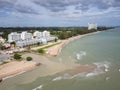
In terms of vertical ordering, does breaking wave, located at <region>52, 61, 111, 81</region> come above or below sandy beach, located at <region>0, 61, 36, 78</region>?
below

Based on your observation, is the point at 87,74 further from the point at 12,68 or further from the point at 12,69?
the point at 12,68

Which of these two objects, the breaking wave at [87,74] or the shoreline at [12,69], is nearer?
the breaking wave at [87,74]

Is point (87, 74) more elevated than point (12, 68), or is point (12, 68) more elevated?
point (12, 68)

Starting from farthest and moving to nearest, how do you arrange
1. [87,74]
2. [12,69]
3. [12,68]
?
[12,68] < [12,69] < [87,74]

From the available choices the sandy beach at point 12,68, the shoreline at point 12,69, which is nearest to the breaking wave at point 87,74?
the shoreline at point 12,69

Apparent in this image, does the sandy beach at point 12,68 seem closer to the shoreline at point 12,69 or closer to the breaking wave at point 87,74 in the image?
the shoreline at point 12,69

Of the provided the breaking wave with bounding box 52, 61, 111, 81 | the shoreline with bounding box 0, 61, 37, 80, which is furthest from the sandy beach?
the breaking wave with bounding box 52, 61, 111, 81

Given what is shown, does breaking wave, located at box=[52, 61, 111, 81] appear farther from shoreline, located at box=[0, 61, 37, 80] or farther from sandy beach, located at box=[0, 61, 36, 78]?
sandy beach, located at box=[0, 61, 36, 78]

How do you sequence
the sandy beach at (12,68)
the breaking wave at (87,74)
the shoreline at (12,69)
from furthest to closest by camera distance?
the sandy beach at (12,68) < the shoreline at (12,69) < the breaking wave at (87,74)

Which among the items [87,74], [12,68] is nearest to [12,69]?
[12,68]

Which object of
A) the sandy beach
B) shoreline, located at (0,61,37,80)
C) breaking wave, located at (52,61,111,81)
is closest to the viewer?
breaking wave, located at (52,61,111,81)

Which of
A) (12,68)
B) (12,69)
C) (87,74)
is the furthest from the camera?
(12,68)

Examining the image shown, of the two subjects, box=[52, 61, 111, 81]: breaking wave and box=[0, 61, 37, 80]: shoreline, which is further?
box=[0, 61, 37, 80]: shoreline

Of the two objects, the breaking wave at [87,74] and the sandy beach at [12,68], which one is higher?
the sandy beach at [12,68]
